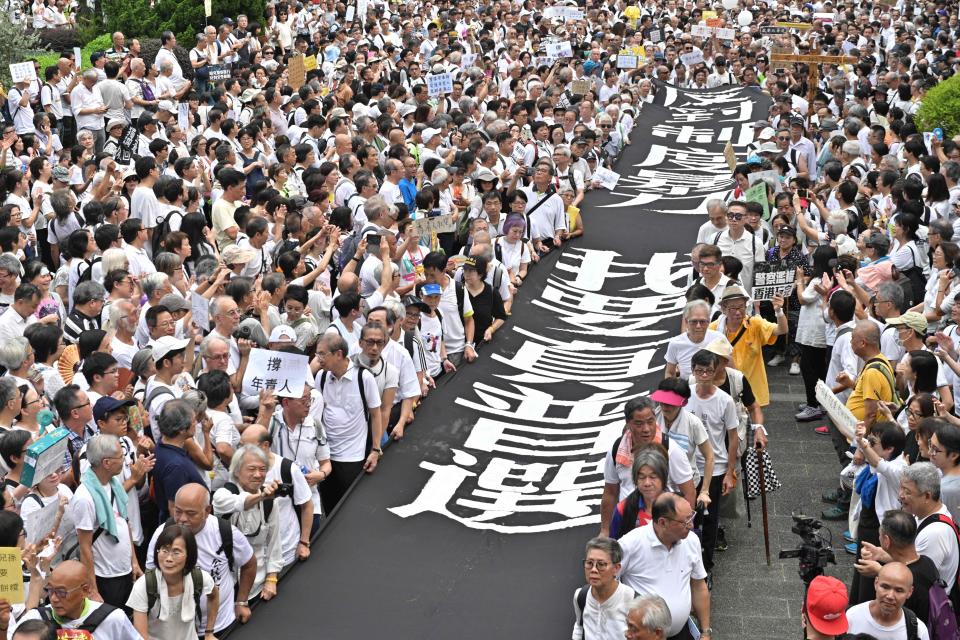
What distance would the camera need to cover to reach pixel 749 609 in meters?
8.16

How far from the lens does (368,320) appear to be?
8.69 m

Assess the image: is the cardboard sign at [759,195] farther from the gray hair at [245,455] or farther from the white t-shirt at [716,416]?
the gray hair at [245,455]

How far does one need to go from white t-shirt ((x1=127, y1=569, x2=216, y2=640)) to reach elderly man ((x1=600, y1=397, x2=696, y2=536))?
8.30 ft

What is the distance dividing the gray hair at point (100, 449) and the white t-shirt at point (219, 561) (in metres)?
0.49

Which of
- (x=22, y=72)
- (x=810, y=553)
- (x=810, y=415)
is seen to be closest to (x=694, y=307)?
(x=810, y=553)

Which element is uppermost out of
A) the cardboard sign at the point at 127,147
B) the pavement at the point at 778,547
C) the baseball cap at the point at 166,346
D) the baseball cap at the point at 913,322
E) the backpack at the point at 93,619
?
the baseball cap at the point at 166,346

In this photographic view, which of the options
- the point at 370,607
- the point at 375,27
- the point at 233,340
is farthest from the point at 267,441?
the point at 375,27

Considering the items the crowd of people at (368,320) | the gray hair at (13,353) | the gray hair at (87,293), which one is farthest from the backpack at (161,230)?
the gray hair at (13,353)

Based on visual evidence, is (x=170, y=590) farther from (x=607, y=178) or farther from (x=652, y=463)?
(x=607, y=178)

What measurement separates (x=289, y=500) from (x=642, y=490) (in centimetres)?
211

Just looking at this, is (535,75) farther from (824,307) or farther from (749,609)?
(749,609)

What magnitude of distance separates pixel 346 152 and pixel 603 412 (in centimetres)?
531

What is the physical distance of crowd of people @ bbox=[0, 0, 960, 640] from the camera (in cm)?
660

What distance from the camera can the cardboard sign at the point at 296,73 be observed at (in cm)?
1736
